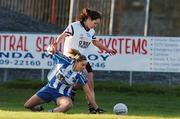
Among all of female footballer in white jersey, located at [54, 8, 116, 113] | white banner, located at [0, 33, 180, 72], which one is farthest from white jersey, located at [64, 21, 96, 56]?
white banner, located at [0, 33, 180, 72]

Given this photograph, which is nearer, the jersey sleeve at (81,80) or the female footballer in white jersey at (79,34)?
the jersey sleeve at (81,80)

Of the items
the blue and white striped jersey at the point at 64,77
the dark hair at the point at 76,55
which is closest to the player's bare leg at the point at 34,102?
the blue and white striped jersey at the point at 64,77

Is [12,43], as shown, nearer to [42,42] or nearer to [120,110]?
[42,42]

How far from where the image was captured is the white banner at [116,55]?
22.1m

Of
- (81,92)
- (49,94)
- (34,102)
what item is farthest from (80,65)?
(81,92)

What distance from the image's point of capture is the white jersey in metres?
16.0

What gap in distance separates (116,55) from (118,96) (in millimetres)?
1719

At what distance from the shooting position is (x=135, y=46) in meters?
22.2

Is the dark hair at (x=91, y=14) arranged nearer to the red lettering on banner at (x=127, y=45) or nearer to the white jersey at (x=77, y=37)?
the white jersey at (x=77, y=37)

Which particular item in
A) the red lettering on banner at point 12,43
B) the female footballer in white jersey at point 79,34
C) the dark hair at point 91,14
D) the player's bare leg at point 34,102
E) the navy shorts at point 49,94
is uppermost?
the dark hair at point 91,14

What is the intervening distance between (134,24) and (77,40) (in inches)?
1277

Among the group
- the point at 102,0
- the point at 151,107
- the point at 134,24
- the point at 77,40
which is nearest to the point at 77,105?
the point at 151,107

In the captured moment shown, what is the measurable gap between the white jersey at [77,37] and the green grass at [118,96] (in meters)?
1.36

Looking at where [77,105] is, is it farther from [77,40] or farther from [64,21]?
[64,21]
